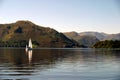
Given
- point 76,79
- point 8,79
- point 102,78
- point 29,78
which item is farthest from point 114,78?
point 8,79

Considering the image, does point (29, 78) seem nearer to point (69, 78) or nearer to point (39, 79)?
point (39, 79)

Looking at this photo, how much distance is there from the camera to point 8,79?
1348 inches

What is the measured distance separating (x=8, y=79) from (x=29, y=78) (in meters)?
2.67

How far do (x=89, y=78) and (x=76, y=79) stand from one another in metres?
1.77

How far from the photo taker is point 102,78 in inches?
1398

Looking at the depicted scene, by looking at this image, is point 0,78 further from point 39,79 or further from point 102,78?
A: point 102,78

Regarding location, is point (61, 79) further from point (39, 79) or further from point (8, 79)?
point (8, 79)

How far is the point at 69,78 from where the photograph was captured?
117 feet

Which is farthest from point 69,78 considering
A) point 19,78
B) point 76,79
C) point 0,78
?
point 0,78

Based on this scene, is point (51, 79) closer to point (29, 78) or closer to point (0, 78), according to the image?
point (29, 78)

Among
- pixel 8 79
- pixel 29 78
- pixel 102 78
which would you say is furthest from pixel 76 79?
pixel 8 79

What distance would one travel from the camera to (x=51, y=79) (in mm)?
34531

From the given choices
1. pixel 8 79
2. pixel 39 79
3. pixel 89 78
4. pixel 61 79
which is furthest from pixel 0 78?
pixel 89 78

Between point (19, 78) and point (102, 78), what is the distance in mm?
10287
